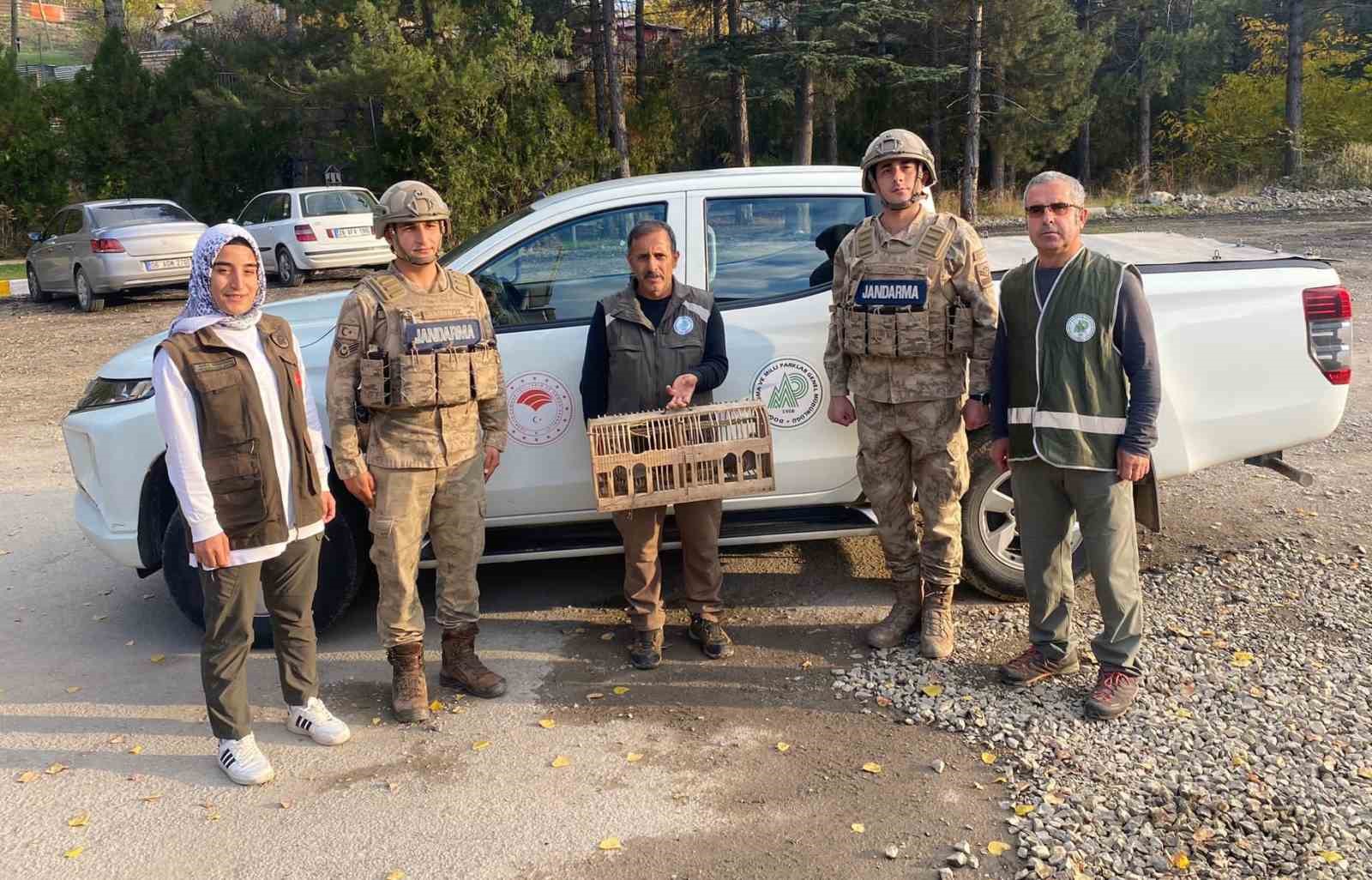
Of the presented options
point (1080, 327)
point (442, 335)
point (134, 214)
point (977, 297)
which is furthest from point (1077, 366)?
point (134, 214)

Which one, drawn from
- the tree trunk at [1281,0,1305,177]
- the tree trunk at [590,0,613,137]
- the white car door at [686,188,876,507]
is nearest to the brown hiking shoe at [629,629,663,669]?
the white car door at [686,188,876,507]

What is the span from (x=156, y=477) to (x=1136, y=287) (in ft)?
12.6

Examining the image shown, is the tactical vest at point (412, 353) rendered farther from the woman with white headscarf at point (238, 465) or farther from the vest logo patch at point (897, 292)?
the vest logo patch at point (897, 292)

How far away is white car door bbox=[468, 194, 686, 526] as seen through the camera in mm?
4660

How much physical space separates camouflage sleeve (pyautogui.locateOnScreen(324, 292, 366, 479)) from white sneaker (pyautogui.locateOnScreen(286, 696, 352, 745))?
2.81ft

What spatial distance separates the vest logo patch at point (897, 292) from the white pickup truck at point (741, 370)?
0.53 metres

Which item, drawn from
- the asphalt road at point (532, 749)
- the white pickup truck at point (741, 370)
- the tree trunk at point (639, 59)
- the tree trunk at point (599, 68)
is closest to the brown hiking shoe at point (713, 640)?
the asphalt road at point (532, 749)

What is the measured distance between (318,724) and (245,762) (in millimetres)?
311

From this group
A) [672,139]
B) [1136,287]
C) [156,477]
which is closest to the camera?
[1136,287]

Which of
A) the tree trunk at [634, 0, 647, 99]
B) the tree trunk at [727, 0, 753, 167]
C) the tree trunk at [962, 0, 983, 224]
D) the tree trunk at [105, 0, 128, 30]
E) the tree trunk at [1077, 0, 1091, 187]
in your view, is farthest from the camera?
the tree trunk at [1077, 0, 1091, 187]

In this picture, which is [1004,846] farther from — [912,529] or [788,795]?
[912,529]

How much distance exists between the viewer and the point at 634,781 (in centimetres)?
372

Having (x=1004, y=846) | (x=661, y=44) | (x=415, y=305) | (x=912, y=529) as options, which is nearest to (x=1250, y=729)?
(x=1004, y=846)

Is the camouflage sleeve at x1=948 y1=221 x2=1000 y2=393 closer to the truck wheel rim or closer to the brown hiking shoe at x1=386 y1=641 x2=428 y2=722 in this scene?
the truck wheel rim
